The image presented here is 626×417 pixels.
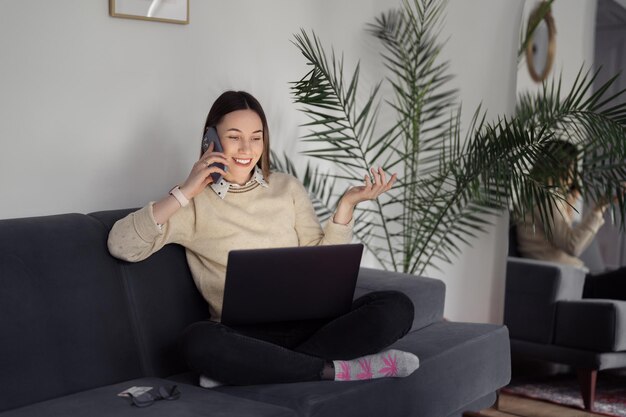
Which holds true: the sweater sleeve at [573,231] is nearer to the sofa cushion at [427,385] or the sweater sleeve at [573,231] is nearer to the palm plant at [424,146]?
the palm plant at [424,146]

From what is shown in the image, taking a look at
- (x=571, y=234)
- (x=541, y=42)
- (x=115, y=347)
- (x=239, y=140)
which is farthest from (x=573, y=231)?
(x=115, y=347)

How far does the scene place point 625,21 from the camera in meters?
3.69

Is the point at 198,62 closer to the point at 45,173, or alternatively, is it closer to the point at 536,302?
the point at 45,173

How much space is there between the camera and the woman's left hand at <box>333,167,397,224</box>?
2.97 m

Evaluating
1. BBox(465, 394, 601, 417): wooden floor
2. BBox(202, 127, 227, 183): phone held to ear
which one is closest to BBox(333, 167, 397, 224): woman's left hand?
BBox(202, 127, 227, 183): phone held to ear

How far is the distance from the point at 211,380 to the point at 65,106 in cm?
111

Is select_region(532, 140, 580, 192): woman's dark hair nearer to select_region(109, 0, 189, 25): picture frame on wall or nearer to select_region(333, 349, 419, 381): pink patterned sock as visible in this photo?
select_region(333, 349, 419, 381): pink patterned sock

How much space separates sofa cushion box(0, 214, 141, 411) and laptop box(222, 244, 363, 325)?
349mm

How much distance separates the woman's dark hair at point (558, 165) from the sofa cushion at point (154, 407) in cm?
160

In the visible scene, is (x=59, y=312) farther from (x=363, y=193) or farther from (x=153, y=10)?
(x=153, y=10)

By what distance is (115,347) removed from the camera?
8.66 ft

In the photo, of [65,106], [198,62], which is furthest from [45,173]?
[198,62]

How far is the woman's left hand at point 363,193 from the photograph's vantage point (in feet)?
9.73

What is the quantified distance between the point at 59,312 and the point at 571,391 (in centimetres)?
236
